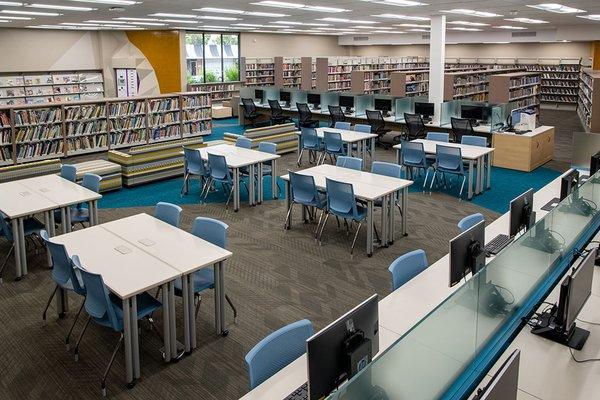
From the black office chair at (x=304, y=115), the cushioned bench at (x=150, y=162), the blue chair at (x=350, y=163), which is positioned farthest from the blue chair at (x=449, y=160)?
the black office chair at (x=304, y=115)

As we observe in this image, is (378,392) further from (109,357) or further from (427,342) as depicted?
(109,357)

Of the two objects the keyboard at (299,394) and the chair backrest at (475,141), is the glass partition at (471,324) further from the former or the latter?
the chair backrest at (475,141)

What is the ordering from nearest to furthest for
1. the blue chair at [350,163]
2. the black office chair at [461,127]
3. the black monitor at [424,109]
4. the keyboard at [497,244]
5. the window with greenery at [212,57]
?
the keyboard at [497,244], the blue chair at [350,163], the black office chair at [461,127], the black monitor at [424,109], the window with greenery at [212,57]

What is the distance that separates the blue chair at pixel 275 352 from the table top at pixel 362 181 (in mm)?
3407

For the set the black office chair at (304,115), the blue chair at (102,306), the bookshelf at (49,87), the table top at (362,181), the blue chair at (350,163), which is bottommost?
the blue chair at (102,306)

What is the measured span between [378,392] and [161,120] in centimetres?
1195

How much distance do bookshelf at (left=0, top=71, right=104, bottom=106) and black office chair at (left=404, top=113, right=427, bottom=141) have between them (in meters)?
10.1

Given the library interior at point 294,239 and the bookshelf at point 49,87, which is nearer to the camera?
the library interior at point 294,239

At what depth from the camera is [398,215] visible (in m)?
7.84

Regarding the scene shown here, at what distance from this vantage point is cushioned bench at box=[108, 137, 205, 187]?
9523 millimetres

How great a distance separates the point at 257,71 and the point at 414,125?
10.5 m

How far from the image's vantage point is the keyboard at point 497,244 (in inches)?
175

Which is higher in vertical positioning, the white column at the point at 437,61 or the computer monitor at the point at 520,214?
the white column at the point at 437,61

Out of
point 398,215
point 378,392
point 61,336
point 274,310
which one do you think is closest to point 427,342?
point 378,392
